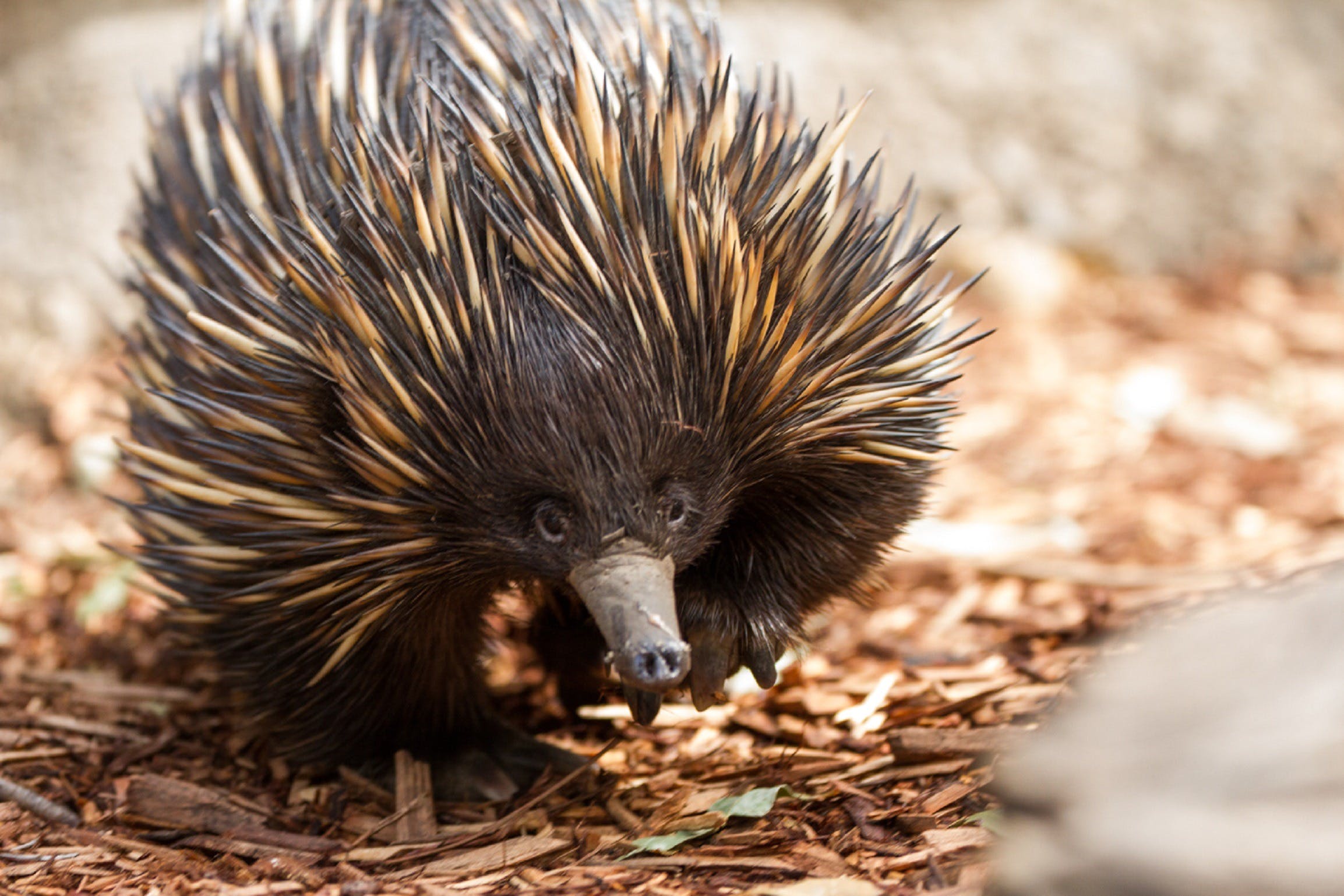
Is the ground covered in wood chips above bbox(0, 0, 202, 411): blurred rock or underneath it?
underneath

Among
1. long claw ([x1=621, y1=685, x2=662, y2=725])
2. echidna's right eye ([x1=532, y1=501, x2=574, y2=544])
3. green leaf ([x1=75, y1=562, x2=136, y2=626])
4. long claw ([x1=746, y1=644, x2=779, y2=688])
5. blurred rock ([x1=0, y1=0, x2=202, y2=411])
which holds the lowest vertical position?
long claw ([x1=621, y1=685, x2=662, y2=725])

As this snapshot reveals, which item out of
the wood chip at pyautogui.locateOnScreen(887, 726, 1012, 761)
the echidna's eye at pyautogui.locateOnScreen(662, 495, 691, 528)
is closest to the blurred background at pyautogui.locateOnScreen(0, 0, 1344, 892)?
the wood chip at pyautogui.locateOnScreen(887, 726, 1012, 761)

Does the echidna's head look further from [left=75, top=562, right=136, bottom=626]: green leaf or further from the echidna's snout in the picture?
[left=75, top=562, right=136, bottom=626]: green leaf

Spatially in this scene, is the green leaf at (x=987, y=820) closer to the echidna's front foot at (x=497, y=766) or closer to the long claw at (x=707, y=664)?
the long claw at (x=707, y=664)

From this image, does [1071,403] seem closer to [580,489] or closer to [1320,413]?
[1320,413]

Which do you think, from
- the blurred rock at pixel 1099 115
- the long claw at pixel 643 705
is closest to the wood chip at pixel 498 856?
the long claw at pixel 643 705

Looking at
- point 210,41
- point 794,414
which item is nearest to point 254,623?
point 794,414
